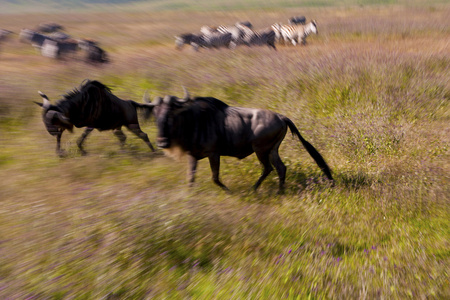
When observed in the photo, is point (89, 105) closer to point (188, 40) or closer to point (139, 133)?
point (139, 133)

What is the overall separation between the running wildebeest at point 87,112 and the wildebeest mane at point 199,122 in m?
1.36

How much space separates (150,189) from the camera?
6.04 m

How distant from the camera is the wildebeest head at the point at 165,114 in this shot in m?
5.02

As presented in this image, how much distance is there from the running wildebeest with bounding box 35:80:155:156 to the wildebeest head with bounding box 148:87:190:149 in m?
1.21

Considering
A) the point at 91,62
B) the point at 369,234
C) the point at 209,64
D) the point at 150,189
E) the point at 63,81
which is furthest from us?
the point at 91,62

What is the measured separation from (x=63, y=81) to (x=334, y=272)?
11797mm

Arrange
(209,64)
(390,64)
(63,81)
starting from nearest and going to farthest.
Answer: (390,64) → (63,81) → (209,64)

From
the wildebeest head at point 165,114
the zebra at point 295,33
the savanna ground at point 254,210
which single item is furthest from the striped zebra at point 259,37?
the wildebeest head at point 165,114

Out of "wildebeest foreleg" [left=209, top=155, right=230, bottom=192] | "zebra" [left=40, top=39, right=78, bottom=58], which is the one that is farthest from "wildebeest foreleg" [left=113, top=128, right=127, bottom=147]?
"zebra" [left=40, top=39, right=78, bottom=58]

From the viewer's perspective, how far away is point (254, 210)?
550 centimetres

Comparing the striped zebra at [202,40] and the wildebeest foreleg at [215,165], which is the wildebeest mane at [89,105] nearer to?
the wildebeest foreleg at [215,165]

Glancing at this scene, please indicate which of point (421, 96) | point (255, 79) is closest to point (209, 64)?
point (255, 79)

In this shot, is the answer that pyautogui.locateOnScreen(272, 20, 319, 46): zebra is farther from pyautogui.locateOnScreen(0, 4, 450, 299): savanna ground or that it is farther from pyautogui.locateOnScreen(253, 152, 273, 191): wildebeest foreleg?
pyautogui.locateOnScreen(253, 152, 273, 191): wildebeest foreleg

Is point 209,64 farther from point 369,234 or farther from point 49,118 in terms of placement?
point 369,234
